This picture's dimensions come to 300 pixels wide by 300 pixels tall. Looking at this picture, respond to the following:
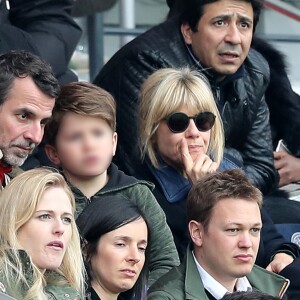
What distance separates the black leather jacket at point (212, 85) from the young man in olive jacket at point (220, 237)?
803mm

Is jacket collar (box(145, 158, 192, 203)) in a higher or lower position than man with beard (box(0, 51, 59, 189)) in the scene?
lower

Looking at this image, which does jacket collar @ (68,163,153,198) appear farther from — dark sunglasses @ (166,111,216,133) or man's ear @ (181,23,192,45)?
man's ear @ (181,23,192,45)

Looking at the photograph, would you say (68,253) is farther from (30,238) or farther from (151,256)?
(151,256)

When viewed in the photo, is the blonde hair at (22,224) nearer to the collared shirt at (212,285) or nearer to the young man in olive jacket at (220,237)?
the young man in olive jacket at (220,237)

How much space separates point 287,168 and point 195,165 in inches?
56.4

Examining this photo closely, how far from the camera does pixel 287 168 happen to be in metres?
7.36

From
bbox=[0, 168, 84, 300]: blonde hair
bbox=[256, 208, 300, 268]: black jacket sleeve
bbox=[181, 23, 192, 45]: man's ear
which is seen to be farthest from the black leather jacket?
bbox=[0, 168, 84, 300]: blonde hair

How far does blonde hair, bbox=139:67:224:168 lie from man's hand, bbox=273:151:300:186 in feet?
3.74

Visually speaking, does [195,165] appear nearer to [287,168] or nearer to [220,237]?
[220,237]

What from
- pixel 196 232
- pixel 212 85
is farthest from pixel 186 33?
pixel 196 232

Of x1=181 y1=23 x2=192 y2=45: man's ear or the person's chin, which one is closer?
the person's chin

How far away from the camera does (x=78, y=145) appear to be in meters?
5.66

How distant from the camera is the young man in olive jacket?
217 inches

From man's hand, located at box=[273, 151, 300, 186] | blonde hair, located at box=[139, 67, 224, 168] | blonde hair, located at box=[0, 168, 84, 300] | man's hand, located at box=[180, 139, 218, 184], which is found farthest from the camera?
man's hand, located at box=[273, 151, 300, 186]
